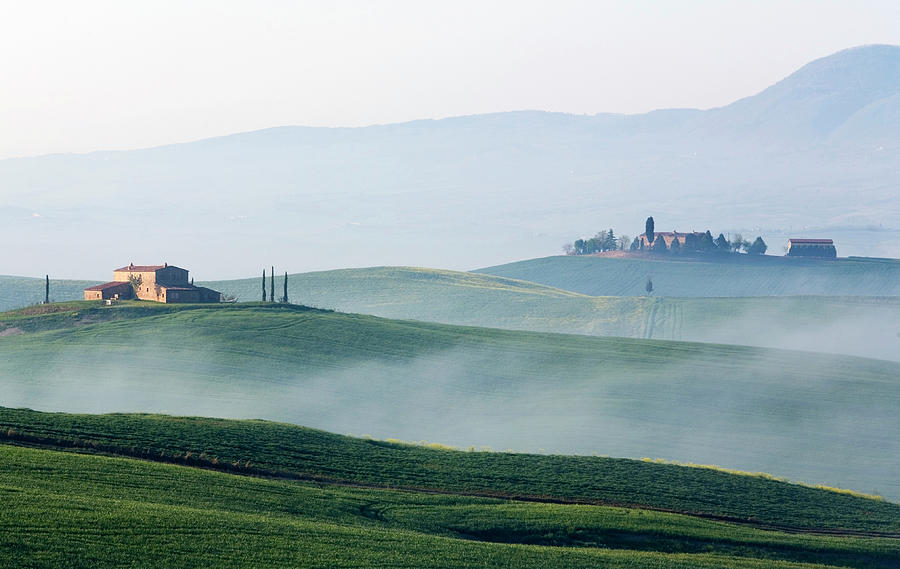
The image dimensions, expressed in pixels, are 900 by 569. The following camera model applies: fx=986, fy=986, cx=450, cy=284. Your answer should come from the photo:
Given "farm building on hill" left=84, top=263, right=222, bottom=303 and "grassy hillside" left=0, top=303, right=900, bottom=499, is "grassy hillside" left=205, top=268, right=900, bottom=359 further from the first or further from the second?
"farm building on hill" left=84, top=263, right=222, bottom=303

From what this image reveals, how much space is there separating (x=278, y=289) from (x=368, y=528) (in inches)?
5884

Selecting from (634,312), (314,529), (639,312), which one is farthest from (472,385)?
(639,312)

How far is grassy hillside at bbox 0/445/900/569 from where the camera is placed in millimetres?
34188

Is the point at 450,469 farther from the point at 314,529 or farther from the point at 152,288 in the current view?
the point at 152,288

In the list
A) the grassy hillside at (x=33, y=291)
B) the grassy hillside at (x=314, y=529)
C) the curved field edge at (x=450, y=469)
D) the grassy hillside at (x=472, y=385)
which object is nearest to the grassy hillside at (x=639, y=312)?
the grassy hillside at (x=33, y=291)

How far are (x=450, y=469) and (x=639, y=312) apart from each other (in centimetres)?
12028

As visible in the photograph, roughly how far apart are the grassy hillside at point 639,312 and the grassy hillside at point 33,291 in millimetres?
27879

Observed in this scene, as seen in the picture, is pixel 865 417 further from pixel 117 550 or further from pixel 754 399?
pixel 117 550

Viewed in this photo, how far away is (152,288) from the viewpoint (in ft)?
422

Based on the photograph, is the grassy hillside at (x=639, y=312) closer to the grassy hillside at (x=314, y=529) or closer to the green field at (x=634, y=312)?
the green field at (x=634, y=312)

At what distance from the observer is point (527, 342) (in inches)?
4715

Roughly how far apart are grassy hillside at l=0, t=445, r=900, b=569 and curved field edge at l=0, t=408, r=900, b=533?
3.43 meters

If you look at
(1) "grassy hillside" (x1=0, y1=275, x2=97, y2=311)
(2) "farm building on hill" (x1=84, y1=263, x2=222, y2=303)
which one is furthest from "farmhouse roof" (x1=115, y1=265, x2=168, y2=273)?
(1) "grassy hillside" (x1=0, y1=275, x2=97, y2=311)

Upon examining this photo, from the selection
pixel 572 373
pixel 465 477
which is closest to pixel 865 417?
pixel 572 373
